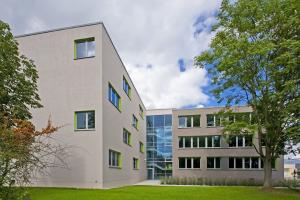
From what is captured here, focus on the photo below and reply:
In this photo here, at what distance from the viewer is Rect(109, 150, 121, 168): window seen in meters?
25.1

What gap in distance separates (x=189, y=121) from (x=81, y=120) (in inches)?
1010

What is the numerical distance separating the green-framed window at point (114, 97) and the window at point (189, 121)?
57.2 ft

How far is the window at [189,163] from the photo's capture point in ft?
143

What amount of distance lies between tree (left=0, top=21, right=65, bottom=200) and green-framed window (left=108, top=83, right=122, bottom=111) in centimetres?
636

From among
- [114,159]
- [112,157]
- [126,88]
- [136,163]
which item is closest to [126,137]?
[126,88]

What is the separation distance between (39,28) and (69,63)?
470 cm

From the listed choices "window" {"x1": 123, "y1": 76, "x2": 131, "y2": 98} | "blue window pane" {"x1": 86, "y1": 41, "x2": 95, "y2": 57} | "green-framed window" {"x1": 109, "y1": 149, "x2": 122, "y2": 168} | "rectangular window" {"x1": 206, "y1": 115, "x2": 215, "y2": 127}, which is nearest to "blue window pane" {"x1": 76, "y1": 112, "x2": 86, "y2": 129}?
"green-framed window" {"x1": 109, "y1": 149, "x2": 122, "y2": 168}

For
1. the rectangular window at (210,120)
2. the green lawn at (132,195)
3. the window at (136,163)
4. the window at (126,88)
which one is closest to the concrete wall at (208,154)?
the rectangular window at (210,120)

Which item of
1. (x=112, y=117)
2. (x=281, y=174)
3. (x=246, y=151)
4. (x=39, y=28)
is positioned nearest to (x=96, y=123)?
(x=112, y=117)

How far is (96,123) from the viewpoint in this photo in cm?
2195

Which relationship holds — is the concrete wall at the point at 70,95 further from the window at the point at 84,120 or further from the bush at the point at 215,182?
the bush at the point at 215,182

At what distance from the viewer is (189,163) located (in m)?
44.1

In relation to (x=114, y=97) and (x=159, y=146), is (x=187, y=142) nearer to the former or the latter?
(x=159, y=146)

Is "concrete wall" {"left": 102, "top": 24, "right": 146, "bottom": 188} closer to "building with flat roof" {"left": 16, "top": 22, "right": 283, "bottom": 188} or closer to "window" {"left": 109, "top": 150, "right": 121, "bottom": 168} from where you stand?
"building with flat roof" {"left": 16, "top": 22, "right": 283, "bottom": 188}
